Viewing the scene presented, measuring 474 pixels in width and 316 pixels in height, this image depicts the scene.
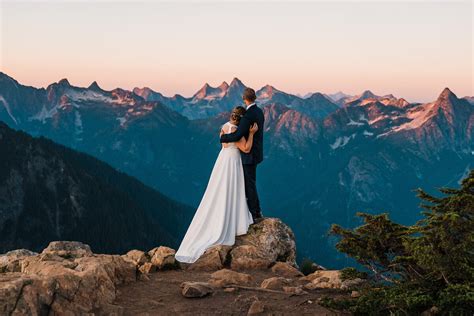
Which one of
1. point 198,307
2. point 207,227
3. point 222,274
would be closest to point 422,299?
point 198,307

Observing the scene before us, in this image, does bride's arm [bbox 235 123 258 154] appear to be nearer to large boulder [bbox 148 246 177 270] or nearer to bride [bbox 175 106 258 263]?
bride [bbox 175 106 258 263]

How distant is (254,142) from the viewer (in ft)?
60.7

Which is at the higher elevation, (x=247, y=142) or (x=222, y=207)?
(x=247, y=142)

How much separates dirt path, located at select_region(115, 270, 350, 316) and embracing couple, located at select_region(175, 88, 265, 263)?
4.56 m

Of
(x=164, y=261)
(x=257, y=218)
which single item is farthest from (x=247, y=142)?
(x=164, y=261)

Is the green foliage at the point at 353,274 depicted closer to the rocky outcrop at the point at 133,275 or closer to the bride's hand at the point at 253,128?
the rocky outcrop at the point at 133,275

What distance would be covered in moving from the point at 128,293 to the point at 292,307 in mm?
3913

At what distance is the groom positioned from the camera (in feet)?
59.1

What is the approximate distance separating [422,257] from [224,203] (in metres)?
9.95

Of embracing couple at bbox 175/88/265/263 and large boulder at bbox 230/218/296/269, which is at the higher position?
embracing couple at bbox 175/88/265/263

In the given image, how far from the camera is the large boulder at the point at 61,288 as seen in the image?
999 centimetres

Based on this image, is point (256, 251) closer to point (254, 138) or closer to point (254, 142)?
point (254, 142)

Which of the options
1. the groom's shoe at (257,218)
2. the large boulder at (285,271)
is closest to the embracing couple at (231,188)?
the groom's shoe at (257,218)

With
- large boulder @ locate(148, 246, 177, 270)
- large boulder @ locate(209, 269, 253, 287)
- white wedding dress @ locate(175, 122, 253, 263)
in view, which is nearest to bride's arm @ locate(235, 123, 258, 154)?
white wedding dress @ locate(175, 122, 253, 263)
